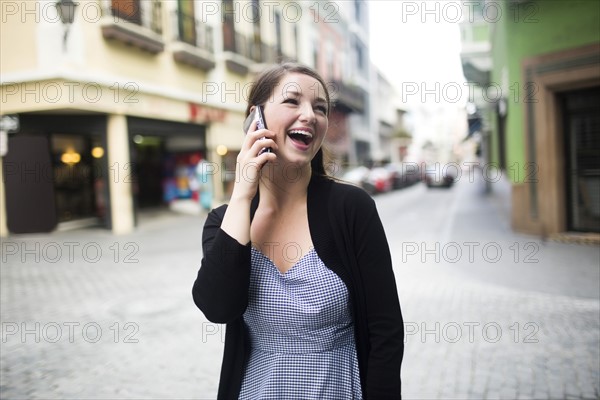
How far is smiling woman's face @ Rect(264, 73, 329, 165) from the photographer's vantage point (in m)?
1.61

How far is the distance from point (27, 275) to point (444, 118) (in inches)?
3704

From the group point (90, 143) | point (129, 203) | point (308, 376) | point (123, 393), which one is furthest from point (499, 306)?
point (90, 143)

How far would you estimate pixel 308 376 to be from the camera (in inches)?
62.0

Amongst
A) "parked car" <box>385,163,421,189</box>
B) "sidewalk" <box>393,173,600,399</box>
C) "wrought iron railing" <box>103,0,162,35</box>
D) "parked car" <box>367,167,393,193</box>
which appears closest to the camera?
"sidewalk" <box>393,173,600,399</box>

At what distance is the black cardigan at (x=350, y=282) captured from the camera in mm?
1485

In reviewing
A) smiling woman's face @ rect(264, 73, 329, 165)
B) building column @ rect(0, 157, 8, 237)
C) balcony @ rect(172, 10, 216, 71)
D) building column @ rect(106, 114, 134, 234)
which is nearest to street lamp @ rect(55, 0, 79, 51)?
building column @ rect(0, 157, 8, 237)

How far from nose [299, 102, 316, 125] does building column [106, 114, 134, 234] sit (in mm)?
12564

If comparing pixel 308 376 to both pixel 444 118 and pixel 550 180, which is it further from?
pixel 444 118

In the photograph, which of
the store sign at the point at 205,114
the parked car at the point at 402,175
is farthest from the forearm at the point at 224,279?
the parked car at the point at 402,175

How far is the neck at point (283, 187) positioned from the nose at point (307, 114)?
17cm

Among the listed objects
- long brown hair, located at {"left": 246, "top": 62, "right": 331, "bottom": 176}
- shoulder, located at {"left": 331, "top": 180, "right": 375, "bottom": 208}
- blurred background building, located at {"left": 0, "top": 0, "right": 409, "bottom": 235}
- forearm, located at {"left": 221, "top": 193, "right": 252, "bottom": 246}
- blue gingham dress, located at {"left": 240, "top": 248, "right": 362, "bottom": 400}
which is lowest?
blue gingham dress, located at {"left": 240, "top": 248, "right": 362, "bottom": 400}

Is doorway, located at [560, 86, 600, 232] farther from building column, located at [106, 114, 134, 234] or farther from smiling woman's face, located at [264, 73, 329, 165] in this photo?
building column, located at [106, 114, 134, 234]

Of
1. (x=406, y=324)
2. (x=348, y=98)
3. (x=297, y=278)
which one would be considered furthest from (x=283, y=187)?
(x=348, y=98)

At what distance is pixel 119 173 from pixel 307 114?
1277 cm
